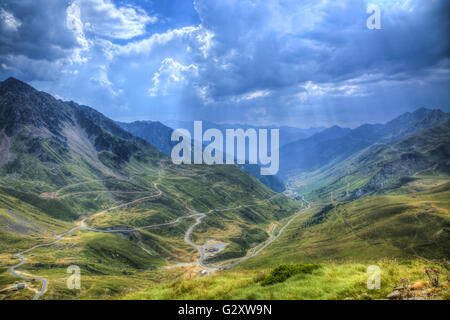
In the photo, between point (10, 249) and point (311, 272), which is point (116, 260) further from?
point (311, 272)

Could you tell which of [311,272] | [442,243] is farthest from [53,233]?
[442,243]

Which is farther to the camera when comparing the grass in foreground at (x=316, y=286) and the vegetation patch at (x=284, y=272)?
the vegetation patch at (x=284, y=272)

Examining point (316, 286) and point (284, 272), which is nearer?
point (316, 286)

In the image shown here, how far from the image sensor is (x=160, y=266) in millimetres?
197875

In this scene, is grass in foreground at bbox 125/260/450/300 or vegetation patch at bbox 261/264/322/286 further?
vegetation patch at bbox 261/264/322/286

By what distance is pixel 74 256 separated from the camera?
6260 inches

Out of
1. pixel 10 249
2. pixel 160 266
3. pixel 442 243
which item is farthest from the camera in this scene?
pixel 160 266

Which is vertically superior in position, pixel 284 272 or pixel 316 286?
pixel 284 272
